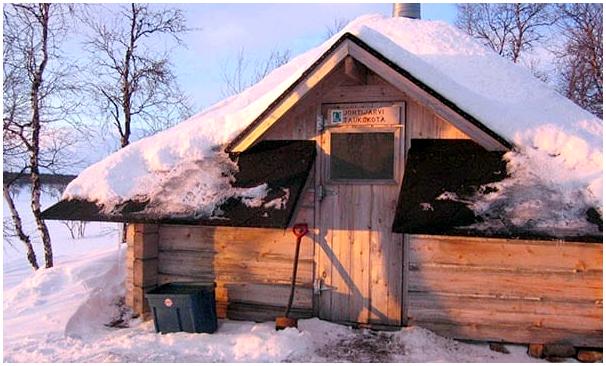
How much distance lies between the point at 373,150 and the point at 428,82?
1.16m

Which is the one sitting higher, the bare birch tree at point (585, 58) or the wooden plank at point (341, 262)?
the bare birch tree at point (585, 58)

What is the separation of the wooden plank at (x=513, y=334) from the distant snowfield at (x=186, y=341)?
131 millimetres

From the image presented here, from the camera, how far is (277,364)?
5828 millimetres

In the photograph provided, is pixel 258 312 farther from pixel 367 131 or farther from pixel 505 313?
pixel 505 313

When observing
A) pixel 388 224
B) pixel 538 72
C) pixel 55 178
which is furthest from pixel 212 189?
pixel 538 72

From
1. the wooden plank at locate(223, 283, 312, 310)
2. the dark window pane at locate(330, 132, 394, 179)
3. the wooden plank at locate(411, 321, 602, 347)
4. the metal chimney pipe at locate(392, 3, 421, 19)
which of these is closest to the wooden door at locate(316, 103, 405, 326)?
the dark window pane at locate(330, 132, 394, 179)

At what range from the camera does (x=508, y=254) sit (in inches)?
261

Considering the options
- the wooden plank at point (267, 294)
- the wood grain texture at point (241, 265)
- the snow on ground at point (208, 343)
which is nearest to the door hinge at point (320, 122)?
the wood grain texture at point (241, 265)

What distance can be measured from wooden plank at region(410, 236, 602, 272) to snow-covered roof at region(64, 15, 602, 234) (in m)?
0.70

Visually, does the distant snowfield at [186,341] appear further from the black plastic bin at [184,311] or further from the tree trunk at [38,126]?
the tree trunk at [38,126]

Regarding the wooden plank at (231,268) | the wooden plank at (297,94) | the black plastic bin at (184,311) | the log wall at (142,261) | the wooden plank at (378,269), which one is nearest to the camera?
the wooden plank at (297,94)

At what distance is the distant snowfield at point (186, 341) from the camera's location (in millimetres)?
6195

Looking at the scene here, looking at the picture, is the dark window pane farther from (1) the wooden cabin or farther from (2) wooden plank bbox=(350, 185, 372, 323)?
(2) wooden plank bbox=(350, 185, 372, 323)

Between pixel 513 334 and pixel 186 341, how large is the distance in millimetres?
4048
